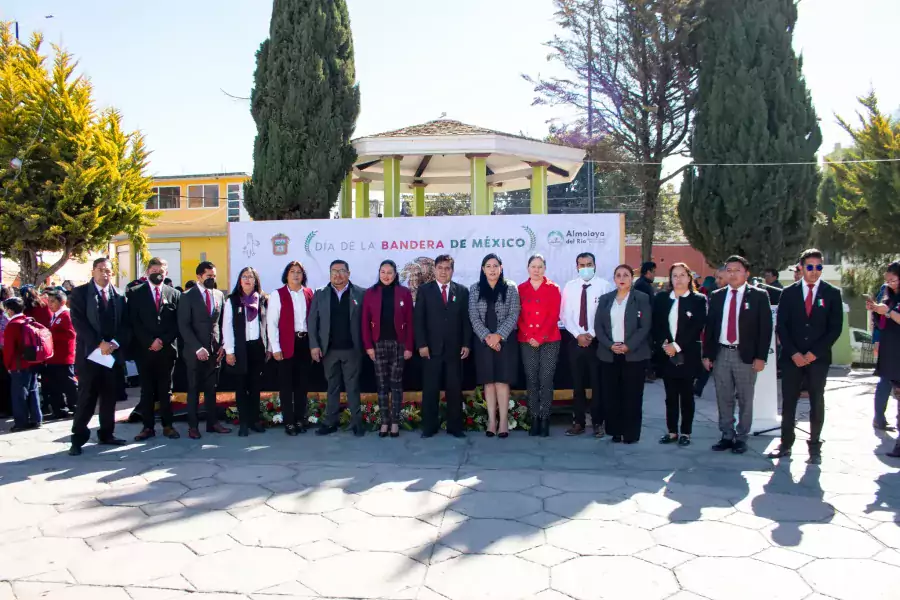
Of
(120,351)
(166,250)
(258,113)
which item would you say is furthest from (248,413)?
(166,250)

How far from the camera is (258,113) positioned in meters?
12.8

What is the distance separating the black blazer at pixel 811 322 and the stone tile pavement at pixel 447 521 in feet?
3.40

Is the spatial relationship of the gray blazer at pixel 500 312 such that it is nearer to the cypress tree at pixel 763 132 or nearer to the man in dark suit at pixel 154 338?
the man in dark suit at pixel 154 338

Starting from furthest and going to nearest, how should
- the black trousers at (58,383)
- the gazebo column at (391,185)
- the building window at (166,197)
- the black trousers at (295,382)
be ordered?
the building window at (166,197)
the gazebo column at (391,185)
the black trousers at (58,383)
the black trousers at (295,382)

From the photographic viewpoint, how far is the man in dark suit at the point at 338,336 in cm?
708

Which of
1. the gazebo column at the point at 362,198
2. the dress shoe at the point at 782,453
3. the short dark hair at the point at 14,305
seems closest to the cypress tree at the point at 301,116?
the gazebo column at the point at 362,198

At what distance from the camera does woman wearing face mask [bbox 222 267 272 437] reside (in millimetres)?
7094

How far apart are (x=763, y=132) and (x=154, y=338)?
15.4 meters

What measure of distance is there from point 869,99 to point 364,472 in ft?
52.1

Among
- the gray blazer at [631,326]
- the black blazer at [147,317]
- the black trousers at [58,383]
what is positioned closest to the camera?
Answer: the gray blazer at [631,326]

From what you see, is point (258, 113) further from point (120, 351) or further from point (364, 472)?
point (364, 472)

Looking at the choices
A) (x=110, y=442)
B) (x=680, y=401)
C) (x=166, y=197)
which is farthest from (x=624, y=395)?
(x=166, y=197)

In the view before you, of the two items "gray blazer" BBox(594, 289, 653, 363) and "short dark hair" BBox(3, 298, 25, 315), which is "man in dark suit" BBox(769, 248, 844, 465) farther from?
"short dark hair" BBox(3, 298, 25, 315)

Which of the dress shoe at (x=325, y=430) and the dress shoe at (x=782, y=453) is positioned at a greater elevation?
the dress shoe at (x=782, y=453)
